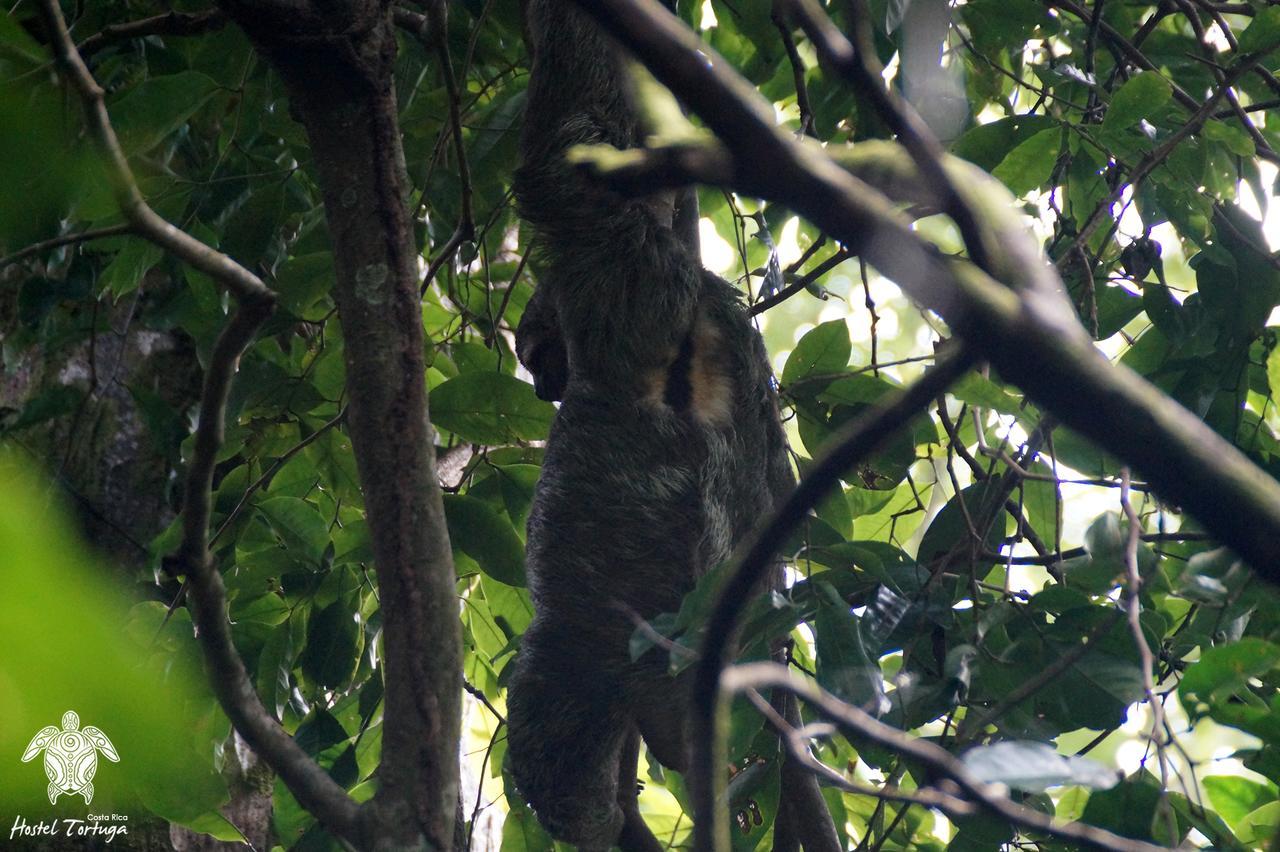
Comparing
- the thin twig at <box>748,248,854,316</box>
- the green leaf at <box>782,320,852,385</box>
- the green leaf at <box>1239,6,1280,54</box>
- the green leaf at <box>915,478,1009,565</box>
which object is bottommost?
the green leaf at <box>915,478,1009,565</box>

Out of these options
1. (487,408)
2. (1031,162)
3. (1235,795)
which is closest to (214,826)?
(487,408)

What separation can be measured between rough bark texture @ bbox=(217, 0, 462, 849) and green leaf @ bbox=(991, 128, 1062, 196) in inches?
61.5

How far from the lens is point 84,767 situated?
2.07m

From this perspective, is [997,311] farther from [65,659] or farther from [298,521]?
[298,521]

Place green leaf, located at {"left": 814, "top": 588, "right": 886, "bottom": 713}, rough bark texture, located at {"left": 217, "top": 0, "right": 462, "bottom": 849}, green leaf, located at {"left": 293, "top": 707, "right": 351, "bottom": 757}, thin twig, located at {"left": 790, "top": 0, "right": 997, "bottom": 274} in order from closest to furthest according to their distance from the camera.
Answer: thin twig, located at {"left": 790, "top": 0, "right": 997, "bottom": 274}, rough bark texture, located at {"left": 217, "top": 0, "right": 462, "bottom": 849}, green leaf, located at {"left": 814, "top": 588, "right": 886, "bottom": 713}, green leaf, located at {"left": 293, "top": 707, "right": 351, "bottom": 757}

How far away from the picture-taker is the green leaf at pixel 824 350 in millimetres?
3049

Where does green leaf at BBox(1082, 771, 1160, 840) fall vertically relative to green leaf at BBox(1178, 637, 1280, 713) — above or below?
below

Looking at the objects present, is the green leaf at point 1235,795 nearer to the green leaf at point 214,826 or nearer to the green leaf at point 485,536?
the green leaf at point 485,536

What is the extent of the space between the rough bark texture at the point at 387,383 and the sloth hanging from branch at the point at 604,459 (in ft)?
3.12

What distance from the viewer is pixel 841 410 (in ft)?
10.3

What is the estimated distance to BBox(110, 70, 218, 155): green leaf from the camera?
2770 mm

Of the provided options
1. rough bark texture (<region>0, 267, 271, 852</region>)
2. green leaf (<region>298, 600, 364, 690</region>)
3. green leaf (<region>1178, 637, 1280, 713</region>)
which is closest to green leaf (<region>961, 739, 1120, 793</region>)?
green leaf (<region>1178, 637, 1280, 713</region>)

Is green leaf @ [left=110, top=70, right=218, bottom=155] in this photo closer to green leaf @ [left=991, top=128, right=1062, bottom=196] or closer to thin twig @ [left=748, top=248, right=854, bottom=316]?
thin twig @ [left=748, top=248, right=854, bottom=316]

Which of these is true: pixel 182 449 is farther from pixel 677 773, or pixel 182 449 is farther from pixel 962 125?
pixel 962 125
